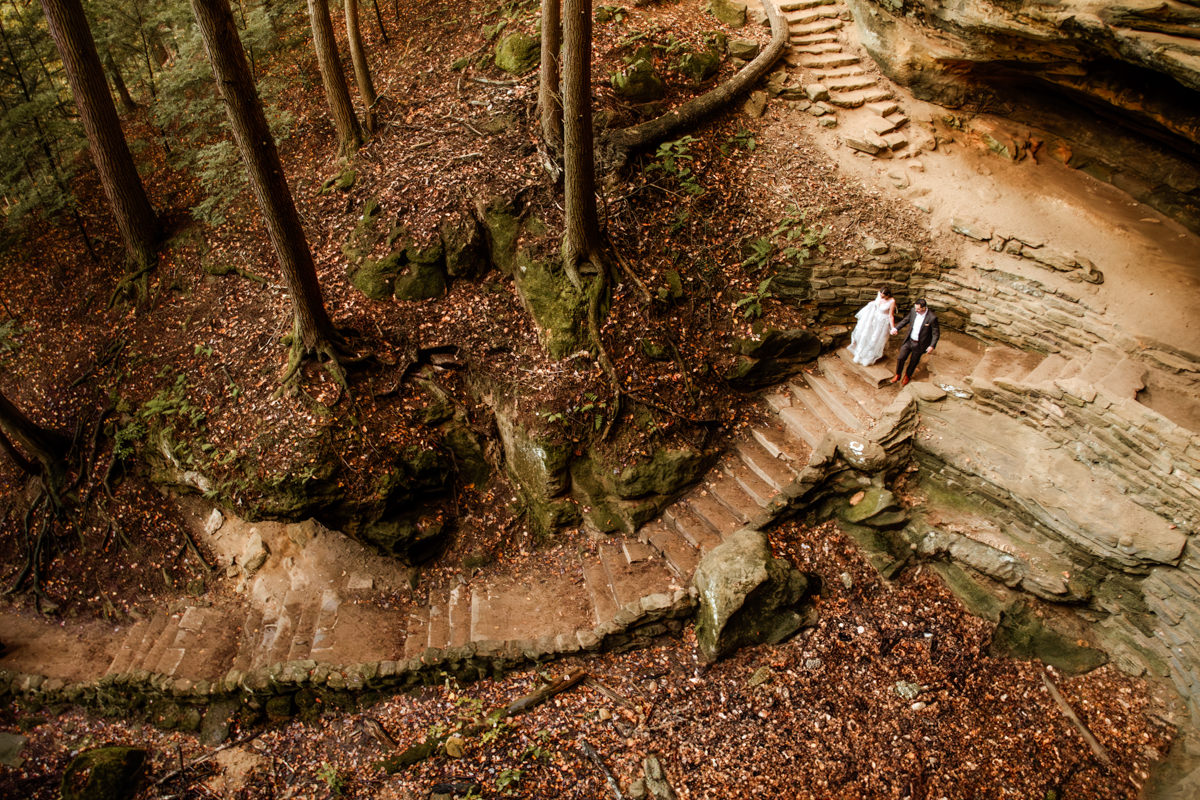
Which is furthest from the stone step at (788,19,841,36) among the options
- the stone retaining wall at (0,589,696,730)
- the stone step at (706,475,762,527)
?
the stone retaining wall at (0,589,696,730)

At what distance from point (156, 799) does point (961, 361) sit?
40.3 feet

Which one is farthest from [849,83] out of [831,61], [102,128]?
[102,128]

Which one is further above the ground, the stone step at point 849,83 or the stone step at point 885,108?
the stone step at point 849,83

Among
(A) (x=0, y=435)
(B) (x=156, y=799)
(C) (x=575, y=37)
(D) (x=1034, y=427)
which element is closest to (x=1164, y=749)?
(D) (x=1034, y=427)

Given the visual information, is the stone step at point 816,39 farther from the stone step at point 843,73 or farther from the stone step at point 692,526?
the stone step at point 692,526

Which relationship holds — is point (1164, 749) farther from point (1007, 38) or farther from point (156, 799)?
point (156, 799)

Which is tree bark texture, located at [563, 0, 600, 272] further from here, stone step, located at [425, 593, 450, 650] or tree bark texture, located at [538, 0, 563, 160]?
stone step, located at [425, 593, 450, 650]

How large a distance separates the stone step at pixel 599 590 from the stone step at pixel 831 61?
10.5 metres

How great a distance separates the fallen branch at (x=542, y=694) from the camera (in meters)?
7.12

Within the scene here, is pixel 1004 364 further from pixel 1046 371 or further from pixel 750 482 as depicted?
pixel 750 482

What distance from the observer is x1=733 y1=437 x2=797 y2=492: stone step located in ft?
28.0

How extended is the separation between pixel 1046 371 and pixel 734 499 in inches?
177

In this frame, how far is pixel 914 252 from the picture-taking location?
31.1 feet

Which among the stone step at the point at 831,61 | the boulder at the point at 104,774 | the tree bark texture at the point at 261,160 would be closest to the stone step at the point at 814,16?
the stone step at the point at 831,61
